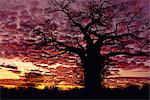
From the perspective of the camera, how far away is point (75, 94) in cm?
1312

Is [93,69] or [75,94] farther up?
[93,69]

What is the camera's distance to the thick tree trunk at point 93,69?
15.1 meters

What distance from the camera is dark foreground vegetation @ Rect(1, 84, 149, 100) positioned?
12641mm

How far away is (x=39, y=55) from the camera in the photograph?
15.6 m

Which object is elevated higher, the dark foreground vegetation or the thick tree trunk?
the thick tree trunk

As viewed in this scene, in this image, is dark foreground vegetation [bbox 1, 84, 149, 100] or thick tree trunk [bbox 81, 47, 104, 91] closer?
dark foreground vegetation [bbox 1, 84, 149, 100]

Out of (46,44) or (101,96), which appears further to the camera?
(46,44)

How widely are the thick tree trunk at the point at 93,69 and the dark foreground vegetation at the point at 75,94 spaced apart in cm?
117

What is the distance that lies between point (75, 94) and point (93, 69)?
90.5 inches

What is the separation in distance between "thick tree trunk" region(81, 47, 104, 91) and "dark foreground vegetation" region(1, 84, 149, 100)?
45.9 inches

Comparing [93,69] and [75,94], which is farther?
[93,69]

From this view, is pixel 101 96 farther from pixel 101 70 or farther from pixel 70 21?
pixel 70 21

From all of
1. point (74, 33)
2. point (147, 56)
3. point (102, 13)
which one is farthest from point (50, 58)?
point (147, 56)

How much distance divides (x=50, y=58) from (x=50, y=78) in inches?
72.9
